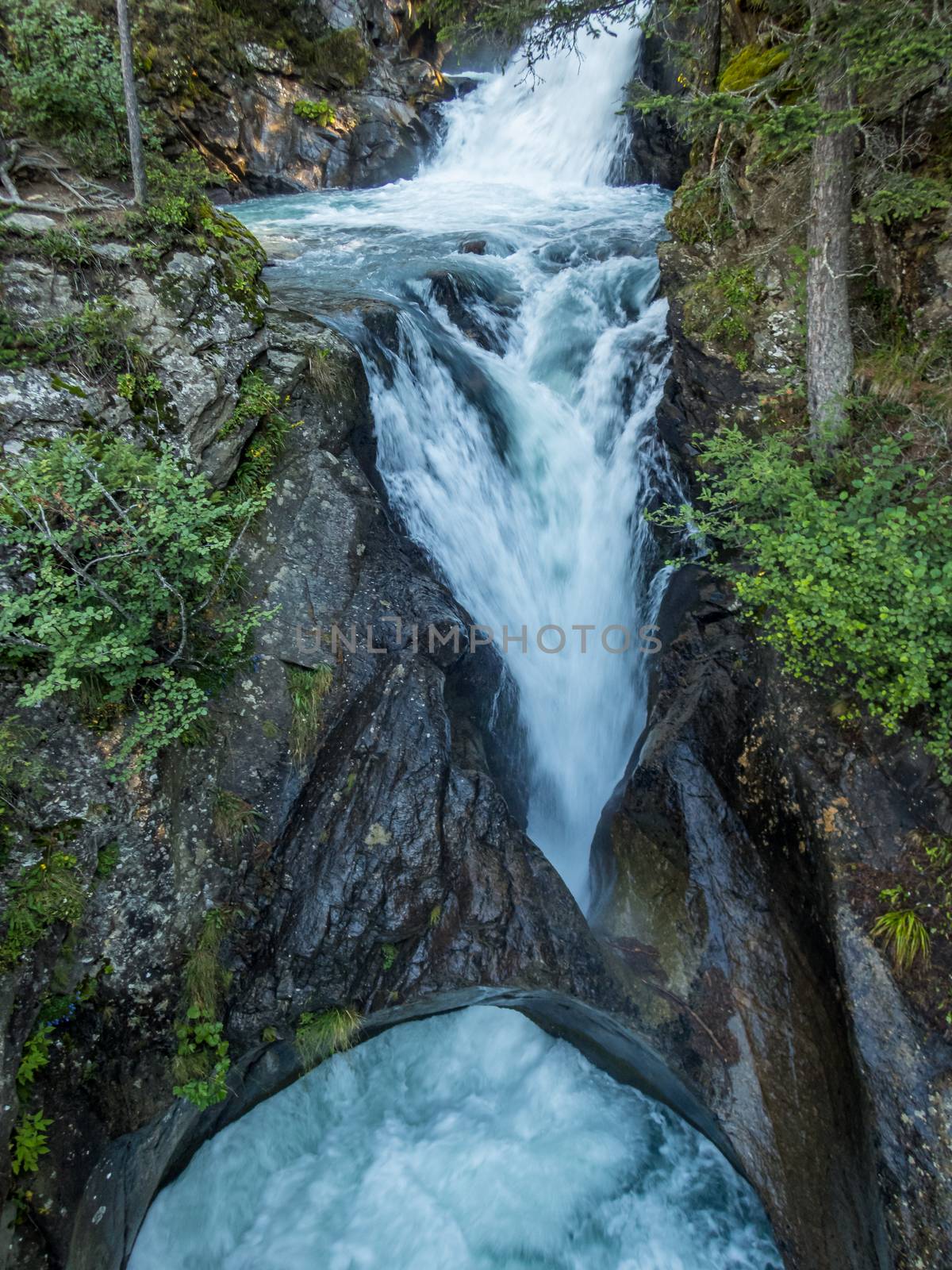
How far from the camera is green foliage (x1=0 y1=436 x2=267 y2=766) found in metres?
4.55

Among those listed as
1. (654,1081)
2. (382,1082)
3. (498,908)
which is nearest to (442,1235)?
(382,1082)

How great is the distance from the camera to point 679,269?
28.6 ft

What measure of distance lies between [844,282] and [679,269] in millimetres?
3131

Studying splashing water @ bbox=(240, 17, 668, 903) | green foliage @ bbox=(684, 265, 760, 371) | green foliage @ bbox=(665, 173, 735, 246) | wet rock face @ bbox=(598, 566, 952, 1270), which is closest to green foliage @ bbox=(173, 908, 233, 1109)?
wet rock face @ bbox=(598, 566, 952, 1270)

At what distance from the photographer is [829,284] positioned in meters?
6.10

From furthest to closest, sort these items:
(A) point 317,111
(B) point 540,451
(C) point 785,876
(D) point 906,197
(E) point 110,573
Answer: (A) point 317,111 < (B) point 540,451 < (C) point 785,876 < (D) point 906,197 < (E) point 110,573

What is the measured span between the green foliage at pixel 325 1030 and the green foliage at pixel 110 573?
8.17 feet

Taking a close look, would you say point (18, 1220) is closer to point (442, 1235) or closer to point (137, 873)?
point (137, 873)

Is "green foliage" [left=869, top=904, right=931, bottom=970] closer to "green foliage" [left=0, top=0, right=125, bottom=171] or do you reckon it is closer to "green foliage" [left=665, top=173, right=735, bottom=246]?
"green foliage" [left=665, top=173, right=735, bottom=246]

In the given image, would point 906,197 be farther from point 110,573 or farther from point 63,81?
point 63,81

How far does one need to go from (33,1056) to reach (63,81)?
8835mm

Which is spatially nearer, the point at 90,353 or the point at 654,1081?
the point at 90,353

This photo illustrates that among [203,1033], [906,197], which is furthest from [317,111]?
[203,1033]

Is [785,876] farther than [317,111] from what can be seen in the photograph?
No
